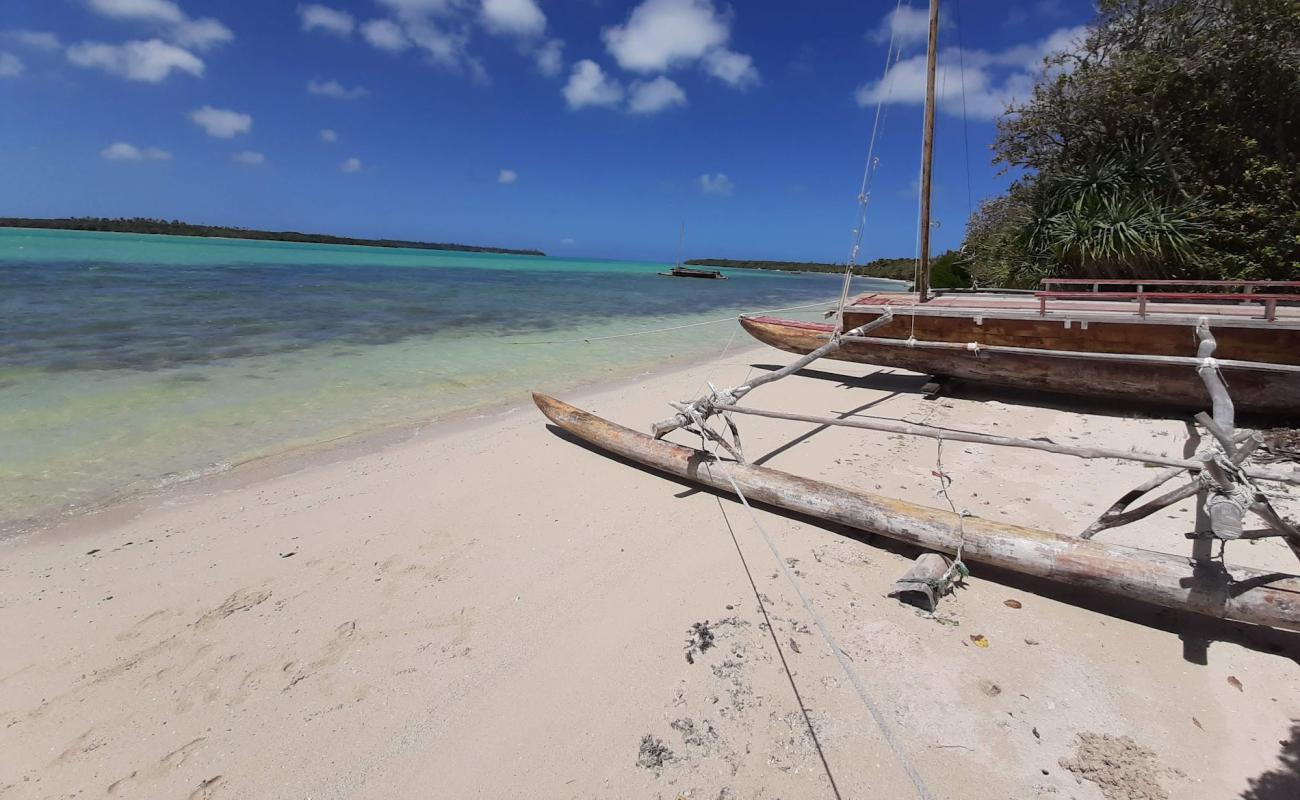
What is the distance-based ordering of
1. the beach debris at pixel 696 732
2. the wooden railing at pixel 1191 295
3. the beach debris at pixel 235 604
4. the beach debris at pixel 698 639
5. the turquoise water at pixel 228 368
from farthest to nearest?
the turquoise water at pixel 228 368, the wooden railing at pixel 1191 295, the beach debris at pixel 235 604, the beach debris at pixel 698 639, the beach debris at pixel 696 732

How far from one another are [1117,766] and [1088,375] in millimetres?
4769

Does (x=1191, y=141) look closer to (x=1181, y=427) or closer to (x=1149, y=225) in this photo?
(x=1149, y=225)

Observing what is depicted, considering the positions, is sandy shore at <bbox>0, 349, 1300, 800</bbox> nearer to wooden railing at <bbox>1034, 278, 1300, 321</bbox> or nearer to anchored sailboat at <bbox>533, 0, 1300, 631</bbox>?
anchored sailboat at <bbox>533, 0, 1300, 631</bbox>

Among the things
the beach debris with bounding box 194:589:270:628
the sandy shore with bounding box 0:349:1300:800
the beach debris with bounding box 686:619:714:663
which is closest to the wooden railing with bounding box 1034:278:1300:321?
the sandy shore with bounding box 0:349:1300:800

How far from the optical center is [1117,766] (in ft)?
6.18

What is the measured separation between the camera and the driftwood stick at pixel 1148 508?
2.28 metres

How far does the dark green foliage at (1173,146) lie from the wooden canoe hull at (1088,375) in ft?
19.0

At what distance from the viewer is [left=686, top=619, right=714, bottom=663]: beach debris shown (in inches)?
97.1

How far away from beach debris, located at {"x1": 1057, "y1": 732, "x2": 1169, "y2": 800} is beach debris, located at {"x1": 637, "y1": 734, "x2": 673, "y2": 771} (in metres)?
1.39

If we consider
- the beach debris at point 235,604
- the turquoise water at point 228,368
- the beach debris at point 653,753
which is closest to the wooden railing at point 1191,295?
the beach debris at point 653,753

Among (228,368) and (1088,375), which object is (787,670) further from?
(228,368)

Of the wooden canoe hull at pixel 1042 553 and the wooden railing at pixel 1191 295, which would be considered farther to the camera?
the wooden railing at pixel 1191 295

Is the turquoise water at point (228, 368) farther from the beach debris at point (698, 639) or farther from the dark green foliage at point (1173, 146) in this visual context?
the dark green foliage at point (1173, 146)

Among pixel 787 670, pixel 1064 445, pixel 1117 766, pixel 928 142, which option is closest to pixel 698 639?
pixel 787 670
